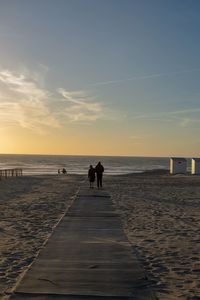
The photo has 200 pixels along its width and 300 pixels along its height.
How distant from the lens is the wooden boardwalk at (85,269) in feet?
19.5

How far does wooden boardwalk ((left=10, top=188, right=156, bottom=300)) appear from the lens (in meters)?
5.96

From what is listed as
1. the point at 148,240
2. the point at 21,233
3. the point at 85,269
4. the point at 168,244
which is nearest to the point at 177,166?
the point at 21,233

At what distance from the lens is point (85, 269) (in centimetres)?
727

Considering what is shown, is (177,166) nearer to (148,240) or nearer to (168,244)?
(148,240)

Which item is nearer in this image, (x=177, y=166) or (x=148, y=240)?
(x=148, y=240)

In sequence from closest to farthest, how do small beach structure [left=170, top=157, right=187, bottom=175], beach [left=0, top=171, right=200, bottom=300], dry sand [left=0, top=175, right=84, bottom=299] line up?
beach [left=0, top=171, right=200, bottom=300], dry sand [left=0, top=175, right=84, bottom=299], small beach structure [left=170, top=157, right=187, bottom=175]

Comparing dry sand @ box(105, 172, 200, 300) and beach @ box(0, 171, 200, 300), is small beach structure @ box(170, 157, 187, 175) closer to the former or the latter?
beach @ box(0, 171, 200, 300)

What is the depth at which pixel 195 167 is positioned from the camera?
170 ft

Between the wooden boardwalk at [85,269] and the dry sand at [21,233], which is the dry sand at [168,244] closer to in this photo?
the wooden boardwalk at [85,269]

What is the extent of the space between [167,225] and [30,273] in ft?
23.1

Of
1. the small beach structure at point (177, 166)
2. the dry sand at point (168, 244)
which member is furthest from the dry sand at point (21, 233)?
the small beach structure at point (177, 166)

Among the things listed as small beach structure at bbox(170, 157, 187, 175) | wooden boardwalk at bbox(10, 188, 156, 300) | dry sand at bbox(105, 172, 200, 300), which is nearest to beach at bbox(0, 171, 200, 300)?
dry sand at bbox(105, 172, 200, 300)

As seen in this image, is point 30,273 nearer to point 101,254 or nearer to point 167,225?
point 101,254

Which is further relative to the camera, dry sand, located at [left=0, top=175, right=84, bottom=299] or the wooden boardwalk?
dry sand, located at [left=0, top=175, right=84, bottom=299]
